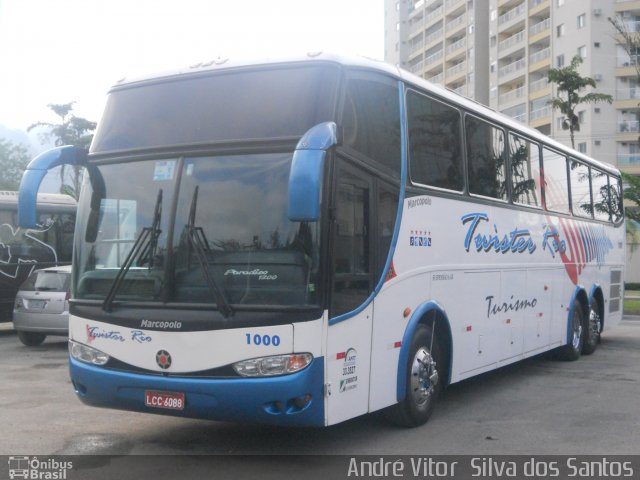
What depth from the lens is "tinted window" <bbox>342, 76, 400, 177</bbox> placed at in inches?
289

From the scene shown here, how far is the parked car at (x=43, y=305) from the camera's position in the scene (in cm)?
1553

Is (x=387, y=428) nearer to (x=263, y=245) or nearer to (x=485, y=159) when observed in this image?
(x=263, y=245)

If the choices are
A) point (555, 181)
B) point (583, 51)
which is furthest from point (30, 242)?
point (583, 51)

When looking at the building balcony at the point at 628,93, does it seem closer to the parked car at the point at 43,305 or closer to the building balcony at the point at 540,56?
the building balcony at the point at 540,56

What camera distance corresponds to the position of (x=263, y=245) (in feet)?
22.4

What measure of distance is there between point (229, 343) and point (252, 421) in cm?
65

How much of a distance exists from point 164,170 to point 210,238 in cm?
78

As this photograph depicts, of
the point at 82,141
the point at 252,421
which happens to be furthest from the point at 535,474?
the point at 82,141

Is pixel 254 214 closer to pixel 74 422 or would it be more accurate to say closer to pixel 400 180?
pixel 400 180

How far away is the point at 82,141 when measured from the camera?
48.3 meters

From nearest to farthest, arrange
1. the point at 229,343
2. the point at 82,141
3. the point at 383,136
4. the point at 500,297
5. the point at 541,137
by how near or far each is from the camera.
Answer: the point at 229,343, the point at 383,136, the point at 500,297, the point at 541,137, the point at 82,141

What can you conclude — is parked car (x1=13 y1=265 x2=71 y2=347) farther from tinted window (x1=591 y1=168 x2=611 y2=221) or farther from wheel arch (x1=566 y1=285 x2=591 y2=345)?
tinted window (x1=591 y1=168 x2=611 y2=221)

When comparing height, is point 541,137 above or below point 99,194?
above

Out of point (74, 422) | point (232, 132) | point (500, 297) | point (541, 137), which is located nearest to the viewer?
point (232, 132)
